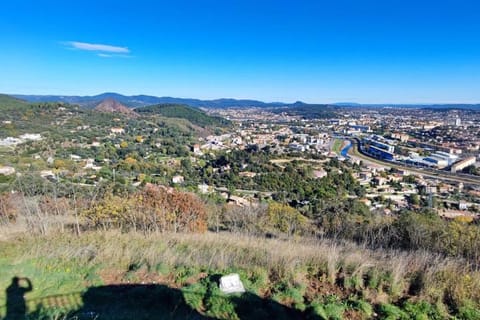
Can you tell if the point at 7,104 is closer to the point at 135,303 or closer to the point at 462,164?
the point at 135,303

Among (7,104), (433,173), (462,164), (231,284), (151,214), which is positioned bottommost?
(433,173)

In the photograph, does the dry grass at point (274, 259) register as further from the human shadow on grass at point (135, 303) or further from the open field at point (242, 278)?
the human shadow on grass at point (135, 303)

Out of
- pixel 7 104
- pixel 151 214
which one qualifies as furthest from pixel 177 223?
pixel 7 104

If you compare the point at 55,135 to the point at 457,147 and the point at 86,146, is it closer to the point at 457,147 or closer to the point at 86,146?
the point at 86,146

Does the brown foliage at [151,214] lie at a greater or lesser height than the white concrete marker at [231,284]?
lesser

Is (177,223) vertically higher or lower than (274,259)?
lower

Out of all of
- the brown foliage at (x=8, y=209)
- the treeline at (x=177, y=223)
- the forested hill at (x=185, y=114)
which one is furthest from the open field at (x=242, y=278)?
the forested hill at (x=185, y=114)

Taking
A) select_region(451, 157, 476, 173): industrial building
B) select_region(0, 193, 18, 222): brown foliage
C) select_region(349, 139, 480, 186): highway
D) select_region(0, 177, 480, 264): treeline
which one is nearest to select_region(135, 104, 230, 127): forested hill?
select_region(349, 139, 480, 186): highway

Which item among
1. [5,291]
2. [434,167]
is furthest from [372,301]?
[434,167]

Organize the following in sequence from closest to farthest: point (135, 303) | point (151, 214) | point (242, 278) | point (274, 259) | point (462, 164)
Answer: point (135, 303), point (242, 278), point (274, 259), point (151, 214), point (462, 164)

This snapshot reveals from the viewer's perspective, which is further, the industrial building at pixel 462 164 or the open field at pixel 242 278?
the industrial building at pixel 462 164

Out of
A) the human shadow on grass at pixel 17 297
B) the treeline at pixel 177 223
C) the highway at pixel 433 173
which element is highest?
the human shadow on grass at pixel 17 297
